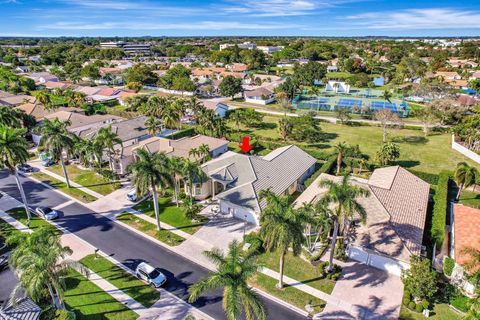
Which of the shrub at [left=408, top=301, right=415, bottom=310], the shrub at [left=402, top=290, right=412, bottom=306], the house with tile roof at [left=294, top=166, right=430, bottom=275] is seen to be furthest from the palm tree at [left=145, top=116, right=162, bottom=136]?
the shrub at [left=408, top=301, right=415, bottom=310]

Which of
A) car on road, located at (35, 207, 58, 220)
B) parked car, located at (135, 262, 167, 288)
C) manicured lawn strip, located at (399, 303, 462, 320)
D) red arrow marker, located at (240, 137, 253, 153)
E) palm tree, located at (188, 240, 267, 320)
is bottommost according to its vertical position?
manicured lawn strip, located at (399, 303, 462, 320)

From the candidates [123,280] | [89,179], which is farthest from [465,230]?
[89,179]

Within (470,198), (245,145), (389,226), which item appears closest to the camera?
(389,226)

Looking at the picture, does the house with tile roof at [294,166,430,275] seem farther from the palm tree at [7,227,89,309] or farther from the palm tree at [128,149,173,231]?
the palm tree at [7,227,89,309]

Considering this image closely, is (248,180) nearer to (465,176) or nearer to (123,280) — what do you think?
(123,280)

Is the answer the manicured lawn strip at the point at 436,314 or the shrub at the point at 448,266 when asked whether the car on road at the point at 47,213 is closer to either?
the manicured lawn strip at the point at 436,314

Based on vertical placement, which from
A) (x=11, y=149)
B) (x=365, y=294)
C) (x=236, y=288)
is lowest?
(x=365, y=294)

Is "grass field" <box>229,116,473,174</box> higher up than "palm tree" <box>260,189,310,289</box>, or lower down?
lower down
